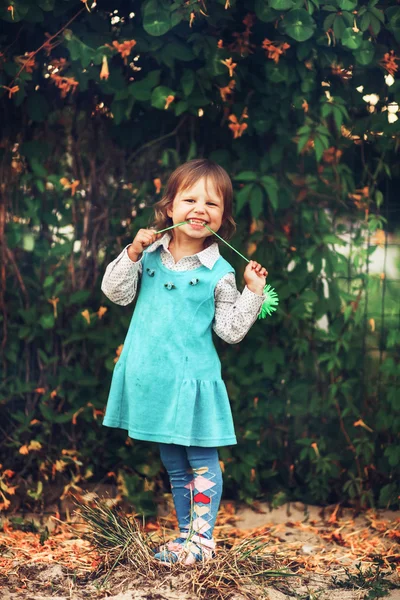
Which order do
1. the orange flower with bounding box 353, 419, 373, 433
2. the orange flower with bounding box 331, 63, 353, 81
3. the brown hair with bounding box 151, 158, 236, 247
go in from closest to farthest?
1. the brown hair with bounding box 151, 158, 236, 247
2. the orange flower with bounding box 331, 63, 353, 81
3. the orange flower with bounding box 353, 419, 373, 433

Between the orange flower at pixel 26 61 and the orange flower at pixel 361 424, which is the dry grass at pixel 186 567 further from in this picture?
the orange flower at pixel 26 61

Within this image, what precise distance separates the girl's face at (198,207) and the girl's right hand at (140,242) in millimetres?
119

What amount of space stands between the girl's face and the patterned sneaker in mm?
1089

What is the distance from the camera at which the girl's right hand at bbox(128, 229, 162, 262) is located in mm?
2959

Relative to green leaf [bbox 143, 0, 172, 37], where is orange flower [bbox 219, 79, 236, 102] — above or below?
below

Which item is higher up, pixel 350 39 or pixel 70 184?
pixel 350 39

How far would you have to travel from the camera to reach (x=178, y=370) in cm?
299

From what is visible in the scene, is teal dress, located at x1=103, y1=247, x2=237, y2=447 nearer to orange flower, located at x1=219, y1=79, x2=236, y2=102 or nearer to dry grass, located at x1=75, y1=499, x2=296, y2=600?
dry grass, located at x1=75, y1=499, x2=296, y2=600

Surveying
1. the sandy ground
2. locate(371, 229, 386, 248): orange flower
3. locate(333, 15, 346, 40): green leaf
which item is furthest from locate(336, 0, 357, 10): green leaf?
the sandy ground

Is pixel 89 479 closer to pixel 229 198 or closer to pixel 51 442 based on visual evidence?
pixel 51 442

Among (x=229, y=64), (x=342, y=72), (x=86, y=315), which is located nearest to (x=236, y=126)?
(x=229, y=64)

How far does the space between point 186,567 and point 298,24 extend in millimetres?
2047

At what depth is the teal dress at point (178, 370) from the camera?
9.78 ft

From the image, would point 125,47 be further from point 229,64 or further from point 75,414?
point 75,414
